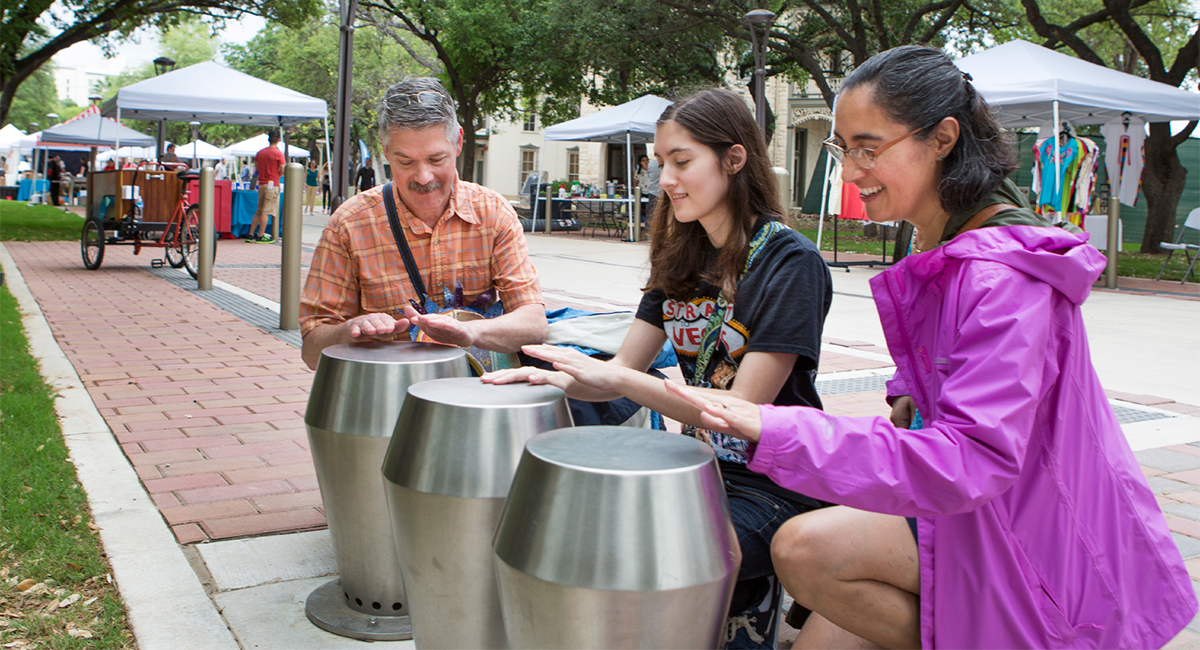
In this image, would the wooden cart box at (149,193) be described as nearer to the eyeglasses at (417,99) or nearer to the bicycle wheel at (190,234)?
the bicycle wheel at (190,234)

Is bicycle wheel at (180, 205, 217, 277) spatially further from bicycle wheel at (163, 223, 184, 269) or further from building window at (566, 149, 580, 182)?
building window at (566, 149, 580, 182)

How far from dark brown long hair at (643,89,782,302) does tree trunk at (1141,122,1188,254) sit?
18.7m

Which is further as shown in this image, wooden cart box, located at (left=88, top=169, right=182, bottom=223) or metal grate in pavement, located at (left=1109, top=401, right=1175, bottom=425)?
wooden cart box, located at (left=88, top=169, right=182, bottom=223)

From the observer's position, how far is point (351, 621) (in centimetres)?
249

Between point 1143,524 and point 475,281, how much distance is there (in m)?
2.06

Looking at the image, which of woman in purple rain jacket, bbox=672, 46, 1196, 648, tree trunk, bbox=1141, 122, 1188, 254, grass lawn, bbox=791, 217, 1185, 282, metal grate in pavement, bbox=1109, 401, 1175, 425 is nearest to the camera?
woman in purple rain jacket, bbox=672, 46, 1196, 648

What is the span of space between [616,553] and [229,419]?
3.61m

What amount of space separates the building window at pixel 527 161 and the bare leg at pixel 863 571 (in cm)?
4983

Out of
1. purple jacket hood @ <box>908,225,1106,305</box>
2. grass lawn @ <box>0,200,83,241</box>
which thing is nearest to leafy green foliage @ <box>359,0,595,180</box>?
grass lawn @ <box>0,200,83,241</box>

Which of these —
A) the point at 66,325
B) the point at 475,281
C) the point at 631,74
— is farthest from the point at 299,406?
the point at 631,74

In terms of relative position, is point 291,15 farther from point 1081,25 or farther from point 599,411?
point 599,411

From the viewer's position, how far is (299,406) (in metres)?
4.89

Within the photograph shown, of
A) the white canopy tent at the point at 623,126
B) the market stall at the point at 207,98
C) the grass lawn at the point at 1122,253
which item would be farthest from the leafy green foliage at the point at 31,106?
the grass lawn at the point at 1122,253

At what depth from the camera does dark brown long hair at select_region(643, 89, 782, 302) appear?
2.21 meters
